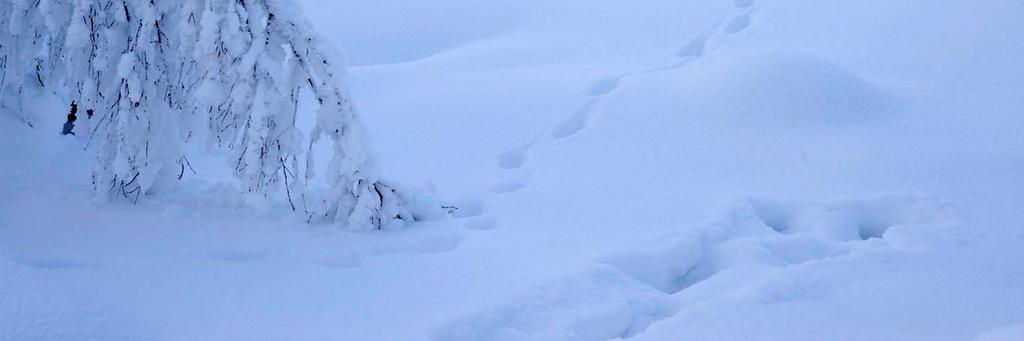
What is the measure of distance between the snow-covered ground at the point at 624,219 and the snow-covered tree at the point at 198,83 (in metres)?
0.33

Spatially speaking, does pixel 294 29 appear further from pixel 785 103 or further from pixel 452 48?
pixel 452 48

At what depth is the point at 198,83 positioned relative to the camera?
4344 mm

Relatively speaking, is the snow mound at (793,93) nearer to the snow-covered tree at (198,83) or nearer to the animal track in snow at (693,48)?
the animal track in snow at (693,48)

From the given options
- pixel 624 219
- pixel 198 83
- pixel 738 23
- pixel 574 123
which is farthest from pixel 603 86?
pixel 198 83

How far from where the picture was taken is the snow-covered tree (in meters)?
4.18

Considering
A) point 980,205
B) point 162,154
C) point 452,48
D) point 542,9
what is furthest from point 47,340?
point 542,9

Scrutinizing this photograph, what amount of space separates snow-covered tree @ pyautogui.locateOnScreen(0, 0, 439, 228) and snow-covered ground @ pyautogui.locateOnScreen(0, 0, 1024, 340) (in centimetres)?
33

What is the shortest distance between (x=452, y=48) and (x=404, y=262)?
5.77 m

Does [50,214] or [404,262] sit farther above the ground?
[50,214]

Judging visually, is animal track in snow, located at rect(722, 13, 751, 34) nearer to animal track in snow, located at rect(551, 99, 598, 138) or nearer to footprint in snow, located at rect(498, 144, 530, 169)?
animal track in snow, located at rect(551, 99, 598, 138)

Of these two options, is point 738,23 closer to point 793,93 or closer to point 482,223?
point 793,93

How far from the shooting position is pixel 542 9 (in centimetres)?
1062

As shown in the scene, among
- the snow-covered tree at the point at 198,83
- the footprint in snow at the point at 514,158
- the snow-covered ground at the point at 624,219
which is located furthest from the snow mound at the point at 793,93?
the snow-covered tree at the point at 198,83

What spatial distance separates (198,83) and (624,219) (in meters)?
2.47
